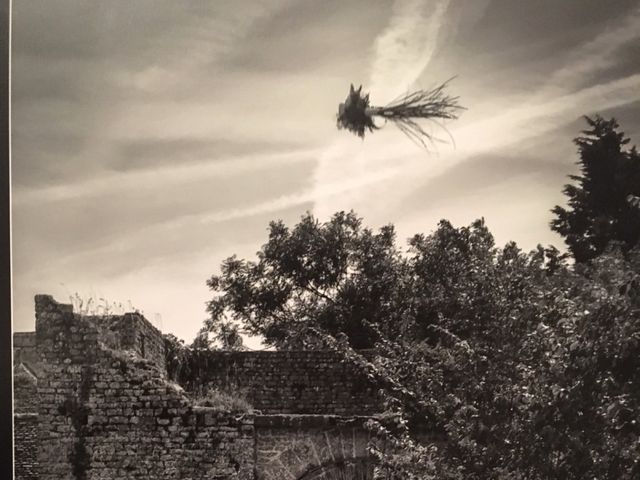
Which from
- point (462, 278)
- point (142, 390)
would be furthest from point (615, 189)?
point (142, 390)

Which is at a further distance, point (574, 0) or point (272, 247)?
point (272, 247)

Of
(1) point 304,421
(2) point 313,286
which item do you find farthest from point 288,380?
(1) point 304,421

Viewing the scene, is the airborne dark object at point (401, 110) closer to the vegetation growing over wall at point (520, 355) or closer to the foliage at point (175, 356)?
the vegetation growing over wall at point (520, 355)

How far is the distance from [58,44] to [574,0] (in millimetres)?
2872

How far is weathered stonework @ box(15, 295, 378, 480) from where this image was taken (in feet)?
21.6

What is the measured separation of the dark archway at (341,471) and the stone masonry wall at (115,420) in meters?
0.46

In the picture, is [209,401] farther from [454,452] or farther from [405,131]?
[405,131]

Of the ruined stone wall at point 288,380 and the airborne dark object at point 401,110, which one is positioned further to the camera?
the ruined stone wall at point 288,380

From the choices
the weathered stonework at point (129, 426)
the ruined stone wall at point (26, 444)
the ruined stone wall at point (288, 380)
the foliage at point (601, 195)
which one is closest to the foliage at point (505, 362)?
the foliage at point (601, 195)

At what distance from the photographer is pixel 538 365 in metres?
5.26

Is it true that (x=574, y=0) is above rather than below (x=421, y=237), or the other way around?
above

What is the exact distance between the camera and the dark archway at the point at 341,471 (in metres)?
6.91

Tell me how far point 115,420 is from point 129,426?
11 cm

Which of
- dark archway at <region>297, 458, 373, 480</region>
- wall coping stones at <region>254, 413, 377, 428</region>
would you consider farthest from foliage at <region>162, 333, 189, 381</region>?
dark archway at <region>297, 458, 373, 480</region>
